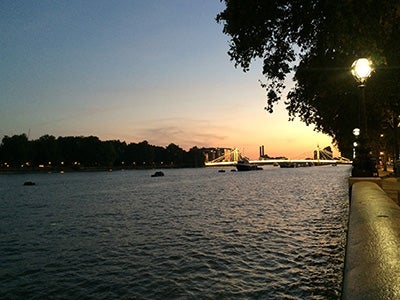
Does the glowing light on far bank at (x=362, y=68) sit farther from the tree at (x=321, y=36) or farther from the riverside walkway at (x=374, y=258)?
the riverside walkway at (x=374, y=258)

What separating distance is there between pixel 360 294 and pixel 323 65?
17409 millimetres

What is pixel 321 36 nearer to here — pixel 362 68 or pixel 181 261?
pixel 362 68

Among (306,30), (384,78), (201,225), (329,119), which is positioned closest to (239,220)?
(201,225)

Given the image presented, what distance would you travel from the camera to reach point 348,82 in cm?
2134

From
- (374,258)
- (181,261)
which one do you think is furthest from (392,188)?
(374,258)

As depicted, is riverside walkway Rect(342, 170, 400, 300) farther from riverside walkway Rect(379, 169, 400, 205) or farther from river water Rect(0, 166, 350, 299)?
riverside walkway Rect(379, 169, 400, 205)

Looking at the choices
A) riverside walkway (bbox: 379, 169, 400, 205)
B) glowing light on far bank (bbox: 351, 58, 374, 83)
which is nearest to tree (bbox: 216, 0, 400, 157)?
glowing light on far bank (bbox: 351, 58, 374, 83)

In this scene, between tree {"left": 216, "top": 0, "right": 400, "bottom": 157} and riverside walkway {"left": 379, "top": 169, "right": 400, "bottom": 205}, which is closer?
tree {"left": 216, "top": 0, "right": 400, "bottom": 157}

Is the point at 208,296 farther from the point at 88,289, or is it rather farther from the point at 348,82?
the point at 348,82

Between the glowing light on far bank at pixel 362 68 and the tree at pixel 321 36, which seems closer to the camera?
the tree at pixel 321 36

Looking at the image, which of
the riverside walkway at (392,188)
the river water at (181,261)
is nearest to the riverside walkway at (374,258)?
the river water at (181,261)

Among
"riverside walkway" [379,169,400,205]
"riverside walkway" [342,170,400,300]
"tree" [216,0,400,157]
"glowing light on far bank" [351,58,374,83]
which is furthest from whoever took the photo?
"riverside walkway" [379,169,400,205]

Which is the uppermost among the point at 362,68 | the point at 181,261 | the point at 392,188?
the point at 362,68

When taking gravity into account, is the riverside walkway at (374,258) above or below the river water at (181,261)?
above
